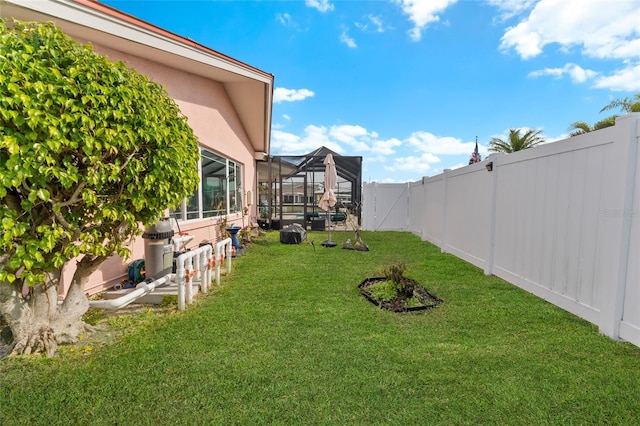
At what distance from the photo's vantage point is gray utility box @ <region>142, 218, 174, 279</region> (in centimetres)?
451

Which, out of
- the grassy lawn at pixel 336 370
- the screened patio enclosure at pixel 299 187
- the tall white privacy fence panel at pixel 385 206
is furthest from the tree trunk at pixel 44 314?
the tall white privacy fence panel at pixel 385 206

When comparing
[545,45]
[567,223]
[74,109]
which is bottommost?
[567,223]

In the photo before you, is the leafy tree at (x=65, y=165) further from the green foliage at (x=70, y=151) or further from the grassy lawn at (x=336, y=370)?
the grassy lawn at (x=336, y=370)

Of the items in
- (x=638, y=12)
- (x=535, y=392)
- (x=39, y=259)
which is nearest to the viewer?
(x=535, y=392)

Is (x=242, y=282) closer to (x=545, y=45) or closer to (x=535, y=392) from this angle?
(x=535, y=392)

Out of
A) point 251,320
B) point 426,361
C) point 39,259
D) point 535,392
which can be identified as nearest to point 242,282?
point 251,320

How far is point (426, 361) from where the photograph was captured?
262cm

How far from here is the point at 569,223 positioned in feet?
12.5

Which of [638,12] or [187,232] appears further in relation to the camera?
[187,232]

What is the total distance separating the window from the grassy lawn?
358 cm

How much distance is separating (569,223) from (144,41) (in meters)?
6.77

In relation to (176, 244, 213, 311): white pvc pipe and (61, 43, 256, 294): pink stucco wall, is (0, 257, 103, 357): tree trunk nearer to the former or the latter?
(61, 43, 256, 294): pink stucco wall

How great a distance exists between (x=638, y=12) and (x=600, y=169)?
9.63ft

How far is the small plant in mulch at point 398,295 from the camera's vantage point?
3984mm
